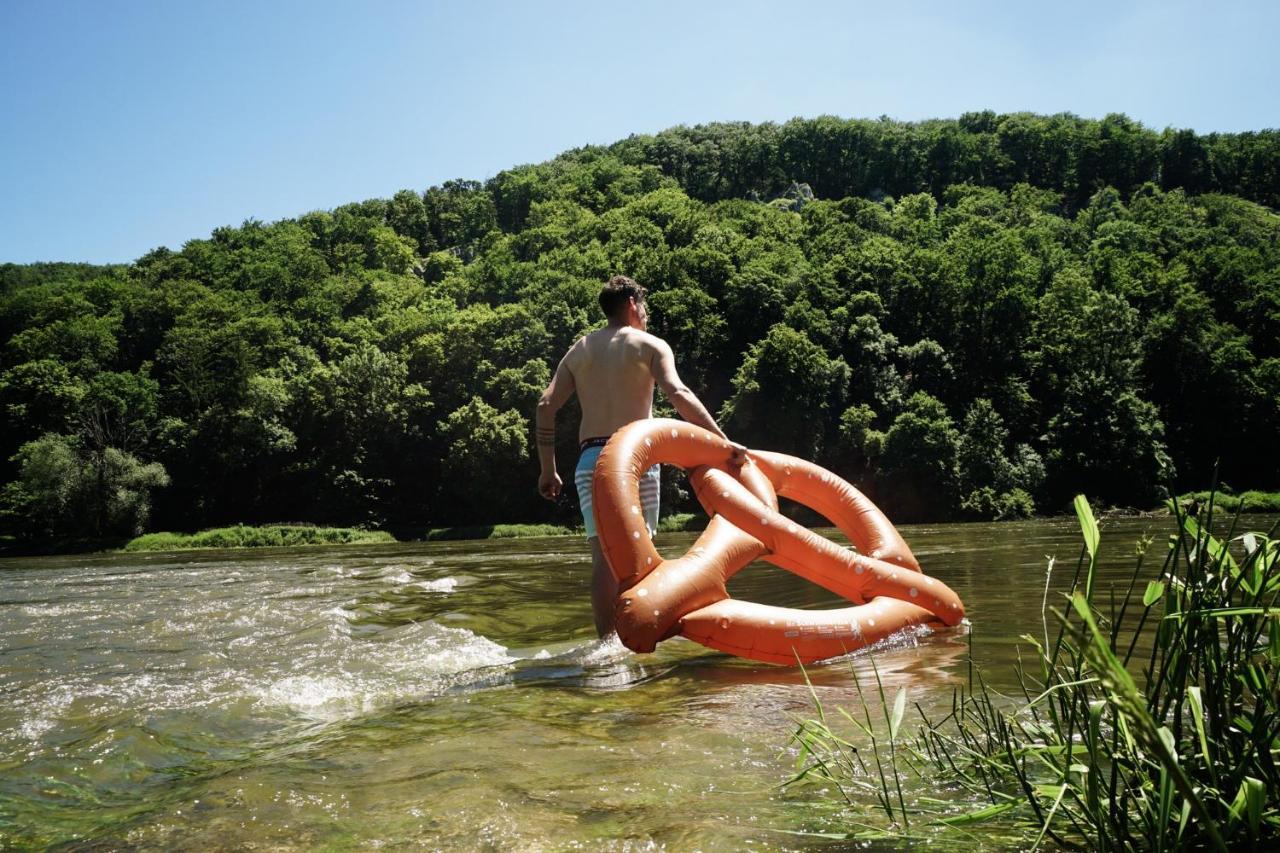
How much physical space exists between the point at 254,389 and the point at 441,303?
16.0 meters

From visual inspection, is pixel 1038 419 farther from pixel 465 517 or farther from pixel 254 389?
pixel 254 389

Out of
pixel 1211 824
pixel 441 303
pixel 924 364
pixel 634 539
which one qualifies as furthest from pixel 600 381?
pixel 441 303

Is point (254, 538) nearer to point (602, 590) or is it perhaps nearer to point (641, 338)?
point (602, 590)

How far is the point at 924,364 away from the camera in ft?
169

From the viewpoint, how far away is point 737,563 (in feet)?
17.1

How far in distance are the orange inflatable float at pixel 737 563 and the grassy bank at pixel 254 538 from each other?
35.4 m

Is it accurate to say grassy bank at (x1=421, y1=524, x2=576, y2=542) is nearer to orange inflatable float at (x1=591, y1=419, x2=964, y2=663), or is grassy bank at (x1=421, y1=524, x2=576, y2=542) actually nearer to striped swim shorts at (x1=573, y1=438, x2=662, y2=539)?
striped swim shorts at (x1=573, y1=438, x2=662, y2=539)

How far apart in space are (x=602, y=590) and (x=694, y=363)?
4861 cm

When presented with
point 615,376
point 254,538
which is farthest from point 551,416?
point 254,538

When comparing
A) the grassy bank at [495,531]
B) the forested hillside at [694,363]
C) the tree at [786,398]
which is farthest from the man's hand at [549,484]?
the tree at [786,398]

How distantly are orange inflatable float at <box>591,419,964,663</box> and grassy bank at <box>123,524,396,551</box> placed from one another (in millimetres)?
35415

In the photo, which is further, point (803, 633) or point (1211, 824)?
point (803, 633)

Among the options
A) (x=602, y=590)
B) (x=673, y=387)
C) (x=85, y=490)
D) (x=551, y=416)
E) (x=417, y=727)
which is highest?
(x=673, y=387)

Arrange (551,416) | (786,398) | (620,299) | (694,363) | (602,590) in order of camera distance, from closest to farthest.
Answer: (602,590), (620,299), (551,416), (786,398), (694,363)
